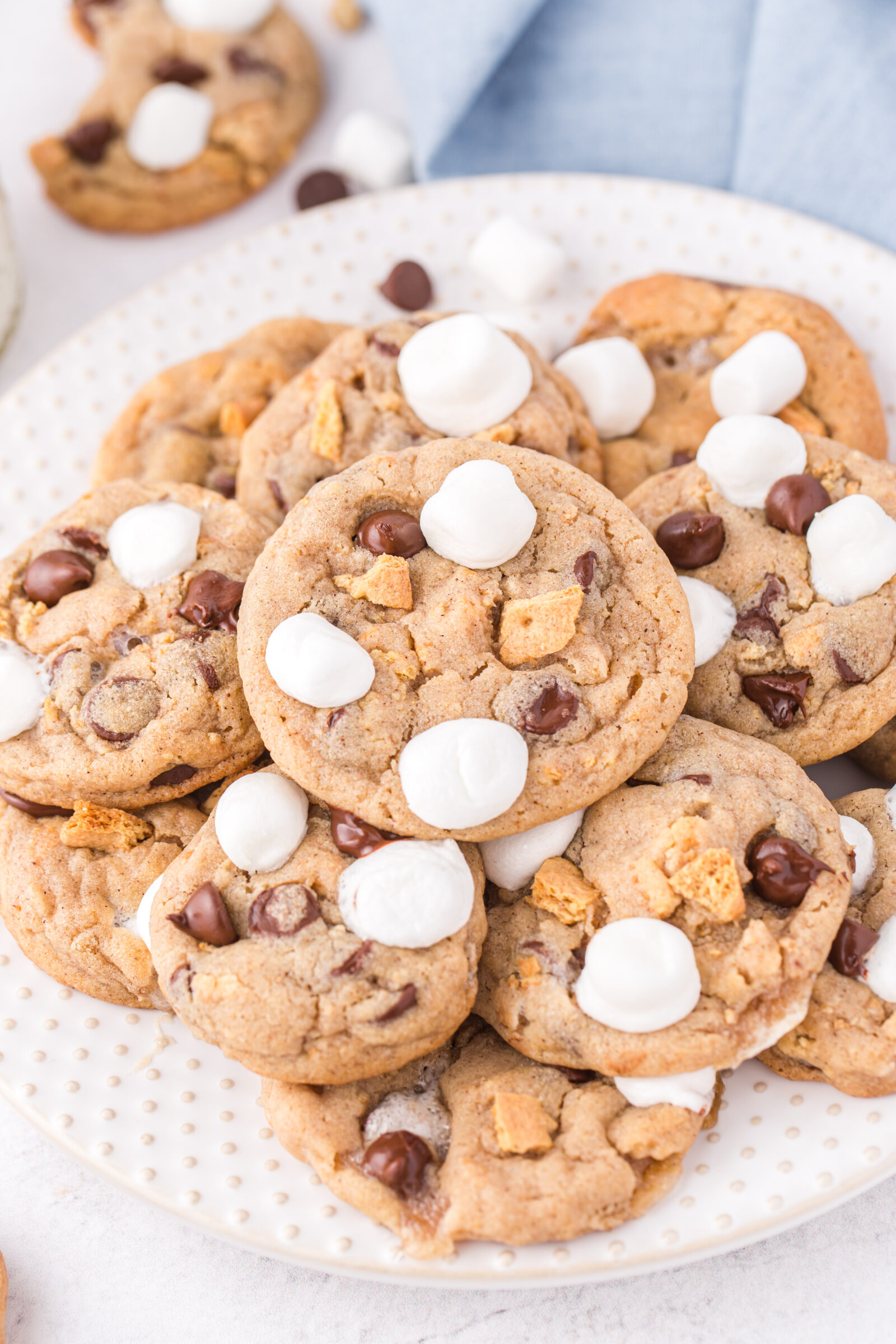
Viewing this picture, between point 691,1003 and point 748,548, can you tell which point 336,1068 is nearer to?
point 691,1003

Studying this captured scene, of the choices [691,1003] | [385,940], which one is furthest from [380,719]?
[691,1003]

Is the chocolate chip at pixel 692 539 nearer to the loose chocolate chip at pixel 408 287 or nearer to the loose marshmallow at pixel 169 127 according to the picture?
the loose chocolate chip at pixel 408 287

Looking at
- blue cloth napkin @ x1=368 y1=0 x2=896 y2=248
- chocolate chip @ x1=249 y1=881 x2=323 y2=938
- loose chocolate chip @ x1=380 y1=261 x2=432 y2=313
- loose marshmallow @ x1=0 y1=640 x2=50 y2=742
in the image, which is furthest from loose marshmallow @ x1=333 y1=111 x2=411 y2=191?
chocolate chip @ x1=249 y1=881 x2=323 y2=938

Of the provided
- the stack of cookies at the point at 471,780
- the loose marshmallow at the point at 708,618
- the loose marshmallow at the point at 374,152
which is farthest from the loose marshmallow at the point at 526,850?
the loose marshmallow at the point at 374,152

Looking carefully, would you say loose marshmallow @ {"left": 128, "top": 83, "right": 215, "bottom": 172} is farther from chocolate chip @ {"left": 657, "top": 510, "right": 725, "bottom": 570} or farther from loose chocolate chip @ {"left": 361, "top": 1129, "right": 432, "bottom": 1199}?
loose chocolate chip @ {"left": 361, "top": 1129, "right": 432, "bottom": 1199}

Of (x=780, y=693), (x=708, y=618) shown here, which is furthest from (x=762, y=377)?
(x=780, y=693)

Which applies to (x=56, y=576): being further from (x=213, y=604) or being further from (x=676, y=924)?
(x=676, y=924)
